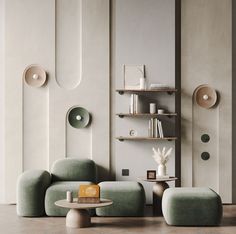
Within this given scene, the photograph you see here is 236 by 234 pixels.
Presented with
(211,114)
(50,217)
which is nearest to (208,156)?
(211,114)

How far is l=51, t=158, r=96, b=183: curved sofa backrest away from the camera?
22.8ft

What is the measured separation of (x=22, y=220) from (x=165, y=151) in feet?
7.73

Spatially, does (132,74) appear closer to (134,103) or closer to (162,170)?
(134,103)

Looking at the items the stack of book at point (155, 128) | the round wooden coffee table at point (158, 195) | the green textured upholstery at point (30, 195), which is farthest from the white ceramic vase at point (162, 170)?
the green textured upholstery at point (30, 195)

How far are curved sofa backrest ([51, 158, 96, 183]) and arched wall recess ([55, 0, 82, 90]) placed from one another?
1112mm

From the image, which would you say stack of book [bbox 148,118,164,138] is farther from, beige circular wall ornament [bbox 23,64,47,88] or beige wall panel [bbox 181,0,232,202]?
beige circular wall ornament [bbox 23,64,47,88]

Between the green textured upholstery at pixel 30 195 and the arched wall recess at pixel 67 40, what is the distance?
5.37ft

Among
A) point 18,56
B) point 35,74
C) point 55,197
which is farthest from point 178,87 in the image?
point 55,197

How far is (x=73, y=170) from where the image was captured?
6.95 meters

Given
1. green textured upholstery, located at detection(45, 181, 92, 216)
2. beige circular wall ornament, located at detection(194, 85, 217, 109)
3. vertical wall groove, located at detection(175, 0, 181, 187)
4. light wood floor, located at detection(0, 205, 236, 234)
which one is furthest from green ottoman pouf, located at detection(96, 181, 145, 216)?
beige circular wall ornament, located at detection(194, 85, 217, 109)

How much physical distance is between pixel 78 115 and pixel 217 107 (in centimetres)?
204

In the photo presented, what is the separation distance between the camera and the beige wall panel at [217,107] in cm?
734

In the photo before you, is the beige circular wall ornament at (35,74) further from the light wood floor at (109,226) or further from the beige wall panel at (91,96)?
the light wood floor at (109,226)

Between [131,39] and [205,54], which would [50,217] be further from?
[205,54]
